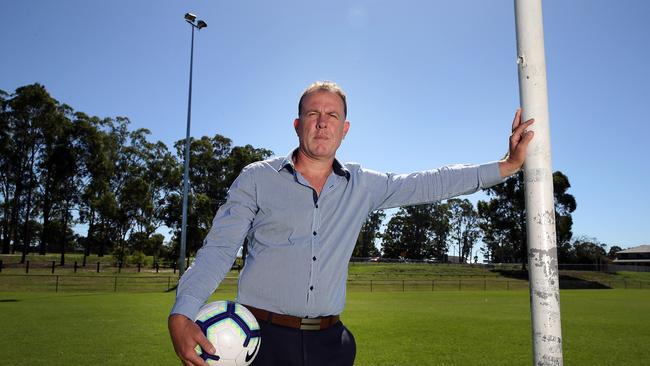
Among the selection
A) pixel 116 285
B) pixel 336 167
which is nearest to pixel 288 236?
pixel 336 167

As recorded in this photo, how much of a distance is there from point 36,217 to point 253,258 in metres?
59.7

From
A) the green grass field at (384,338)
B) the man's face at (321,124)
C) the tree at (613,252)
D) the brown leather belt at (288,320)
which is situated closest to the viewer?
the brown leather belt at (288,320)

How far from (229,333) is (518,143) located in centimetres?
191

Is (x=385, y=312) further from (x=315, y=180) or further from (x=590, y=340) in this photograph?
(x=315, y=180)

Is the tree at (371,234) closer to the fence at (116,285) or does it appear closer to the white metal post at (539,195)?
the fence at (116,285)

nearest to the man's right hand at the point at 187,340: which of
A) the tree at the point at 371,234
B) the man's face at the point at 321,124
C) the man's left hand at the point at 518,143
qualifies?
the man's face at the point at 321,124

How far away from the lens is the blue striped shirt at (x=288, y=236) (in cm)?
251

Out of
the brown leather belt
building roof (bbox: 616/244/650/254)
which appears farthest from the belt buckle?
building roof (bbox: 616/244/650/254)

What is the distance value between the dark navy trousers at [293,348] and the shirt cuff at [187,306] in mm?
512

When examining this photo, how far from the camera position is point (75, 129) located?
50719 mm

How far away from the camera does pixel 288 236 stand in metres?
2.66

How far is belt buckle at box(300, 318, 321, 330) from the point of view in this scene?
2578 millimetres

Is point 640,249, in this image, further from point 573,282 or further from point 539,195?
point 539,195

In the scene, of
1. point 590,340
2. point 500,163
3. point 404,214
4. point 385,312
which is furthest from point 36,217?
point 404,214
